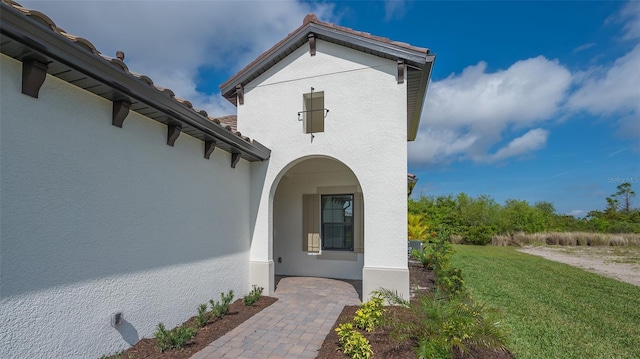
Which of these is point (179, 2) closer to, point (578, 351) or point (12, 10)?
point (12, 10)

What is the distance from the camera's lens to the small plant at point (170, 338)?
185 inches

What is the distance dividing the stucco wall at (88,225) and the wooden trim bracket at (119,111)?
0.27ft

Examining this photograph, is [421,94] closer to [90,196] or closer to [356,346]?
[356,346]

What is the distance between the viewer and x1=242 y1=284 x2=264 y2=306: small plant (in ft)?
23.3

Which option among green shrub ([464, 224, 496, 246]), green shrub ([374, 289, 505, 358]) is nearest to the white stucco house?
green shrub ([374, 289, 505, 358])

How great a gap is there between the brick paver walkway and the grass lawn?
3518 mm

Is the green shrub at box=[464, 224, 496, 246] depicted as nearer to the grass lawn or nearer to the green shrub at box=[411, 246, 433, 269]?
the grass lawn

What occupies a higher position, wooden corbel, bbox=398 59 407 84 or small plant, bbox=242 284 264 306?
wooden corbel, bbox=398 59 407 84

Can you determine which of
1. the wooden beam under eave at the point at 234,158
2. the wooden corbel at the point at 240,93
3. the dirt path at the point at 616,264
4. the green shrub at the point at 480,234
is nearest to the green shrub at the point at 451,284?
the wooden beam under eave at the point at 234,158

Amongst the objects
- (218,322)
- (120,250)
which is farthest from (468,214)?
(120,250)

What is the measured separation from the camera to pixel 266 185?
8.22m

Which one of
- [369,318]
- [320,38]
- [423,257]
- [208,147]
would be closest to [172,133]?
[208,147]

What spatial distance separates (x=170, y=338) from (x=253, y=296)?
269 cm

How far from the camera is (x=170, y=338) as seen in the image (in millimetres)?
4781
